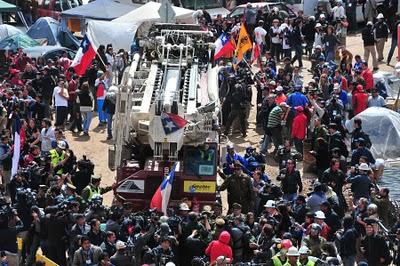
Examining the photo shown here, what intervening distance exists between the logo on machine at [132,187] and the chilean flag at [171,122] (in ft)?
Answer: 3.62

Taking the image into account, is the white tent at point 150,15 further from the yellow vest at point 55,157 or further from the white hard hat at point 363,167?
the white hard hat at point 363,167

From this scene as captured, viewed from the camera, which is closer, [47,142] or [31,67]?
[47,142]

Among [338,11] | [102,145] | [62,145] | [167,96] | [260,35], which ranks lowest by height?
[102,145]

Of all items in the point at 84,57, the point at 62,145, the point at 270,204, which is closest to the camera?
the point at 270,204

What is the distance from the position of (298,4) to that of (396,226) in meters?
22.9

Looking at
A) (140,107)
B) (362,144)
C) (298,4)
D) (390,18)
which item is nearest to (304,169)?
(362,144)

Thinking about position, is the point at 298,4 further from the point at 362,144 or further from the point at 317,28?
the point at 362,144

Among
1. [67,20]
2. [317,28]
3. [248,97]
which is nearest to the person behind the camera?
[248,97]

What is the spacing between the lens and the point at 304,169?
28516 mm

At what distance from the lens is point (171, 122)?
23.6 m

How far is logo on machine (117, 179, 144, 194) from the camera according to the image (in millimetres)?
23828

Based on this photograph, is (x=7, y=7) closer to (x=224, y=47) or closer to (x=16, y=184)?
(x=224, y=47)

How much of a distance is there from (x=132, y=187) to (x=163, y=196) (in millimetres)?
1467

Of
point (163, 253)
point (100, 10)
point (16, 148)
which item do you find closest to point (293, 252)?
point (163, 253)
